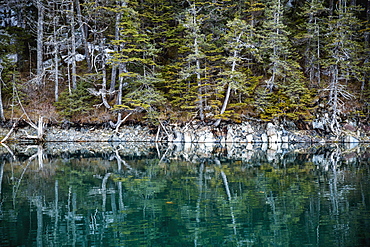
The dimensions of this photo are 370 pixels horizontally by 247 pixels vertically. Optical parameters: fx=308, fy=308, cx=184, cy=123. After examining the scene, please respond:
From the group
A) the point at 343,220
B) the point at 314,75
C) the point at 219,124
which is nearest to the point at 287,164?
the point at 343,220

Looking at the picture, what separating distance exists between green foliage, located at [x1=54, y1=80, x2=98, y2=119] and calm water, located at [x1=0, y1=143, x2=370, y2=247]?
1221 centimetres

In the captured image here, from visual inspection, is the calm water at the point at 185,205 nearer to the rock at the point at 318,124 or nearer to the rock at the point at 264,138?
the rock at the point at 264,138

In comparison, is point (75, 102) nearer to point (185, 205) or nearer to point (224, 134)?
point (224, 134)

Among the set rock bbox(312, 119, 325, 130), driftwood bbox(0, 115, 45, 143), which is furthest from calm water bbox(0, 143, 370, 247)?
rock bbox(312, 119, 325, 130)

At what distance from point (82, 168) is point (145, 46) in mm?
14098

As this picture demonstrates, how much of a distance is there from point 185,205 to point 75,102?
2085 centimetres

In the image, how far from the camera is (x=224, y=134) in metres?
26.7

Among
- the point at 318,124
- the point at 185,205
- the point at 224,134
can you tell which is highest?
the point at 318,124

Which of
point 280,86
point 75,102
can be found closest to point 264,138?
point 280,86

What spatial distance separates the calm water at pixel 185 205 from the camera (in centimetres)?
580

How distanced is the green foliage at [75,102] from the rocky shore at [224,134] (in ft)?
5.07

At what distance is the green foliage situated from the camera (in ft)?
86.7

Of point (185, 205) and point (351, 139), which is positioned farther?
point (351, 139)

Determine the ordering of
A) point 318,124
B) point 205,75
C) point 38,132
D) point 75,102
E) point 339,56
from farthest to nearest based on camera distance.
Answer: point 318,124 → point 75,102 → point 339,56 → point 205,75 → point 38,132
